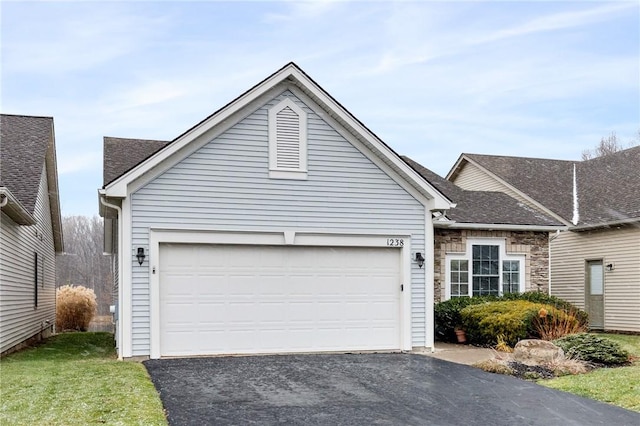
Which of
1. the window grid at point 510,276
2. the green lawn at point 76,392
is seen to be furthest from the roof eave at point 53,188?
the window grid at point 510,276

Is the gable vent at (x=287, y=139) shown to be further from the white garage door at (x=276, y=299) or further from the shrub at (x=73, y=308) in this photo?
the shrub at (x=73, y=308)

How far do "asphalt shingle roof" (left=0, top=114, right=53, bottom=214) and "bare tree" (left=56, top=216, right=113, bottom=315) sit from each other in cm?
2597

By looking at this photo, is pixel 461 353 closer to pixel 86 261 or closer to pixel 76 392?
pixel 76 392

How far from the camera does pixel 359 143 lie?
13500 mm

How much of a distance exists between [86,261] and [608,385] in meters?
43.0

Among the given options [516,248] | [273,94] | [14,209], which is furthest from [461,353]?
[14,209]

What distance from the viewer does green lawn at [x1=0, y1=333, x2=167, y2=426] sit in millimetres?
7141

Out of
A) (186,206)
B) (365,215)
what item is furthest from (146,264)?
(365,215)

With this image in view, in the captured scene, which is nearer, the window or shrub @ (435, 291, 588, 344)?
shrub @ (435, 291, 588, 344)

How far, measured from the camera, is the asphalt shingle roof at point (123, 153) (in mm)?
15430

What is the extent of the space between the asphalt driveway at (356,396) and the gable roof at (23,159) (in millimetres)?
5228

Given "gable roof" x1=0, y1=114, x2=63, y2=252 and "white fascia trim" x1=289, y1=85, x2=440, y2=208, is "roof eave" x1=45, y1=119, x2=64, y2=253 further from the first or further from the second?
"white fascia trim" x1=289, y1=85, x2=440, y2=208

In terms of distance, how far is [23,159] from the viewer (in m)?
15.8

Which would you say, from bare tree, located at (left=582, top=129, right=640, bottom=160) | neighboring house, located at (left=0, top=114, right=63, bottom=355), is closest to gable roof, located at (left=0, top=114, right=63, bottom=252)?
neighboring house, located at (left=0, top=114, right=63, bottom=355)
